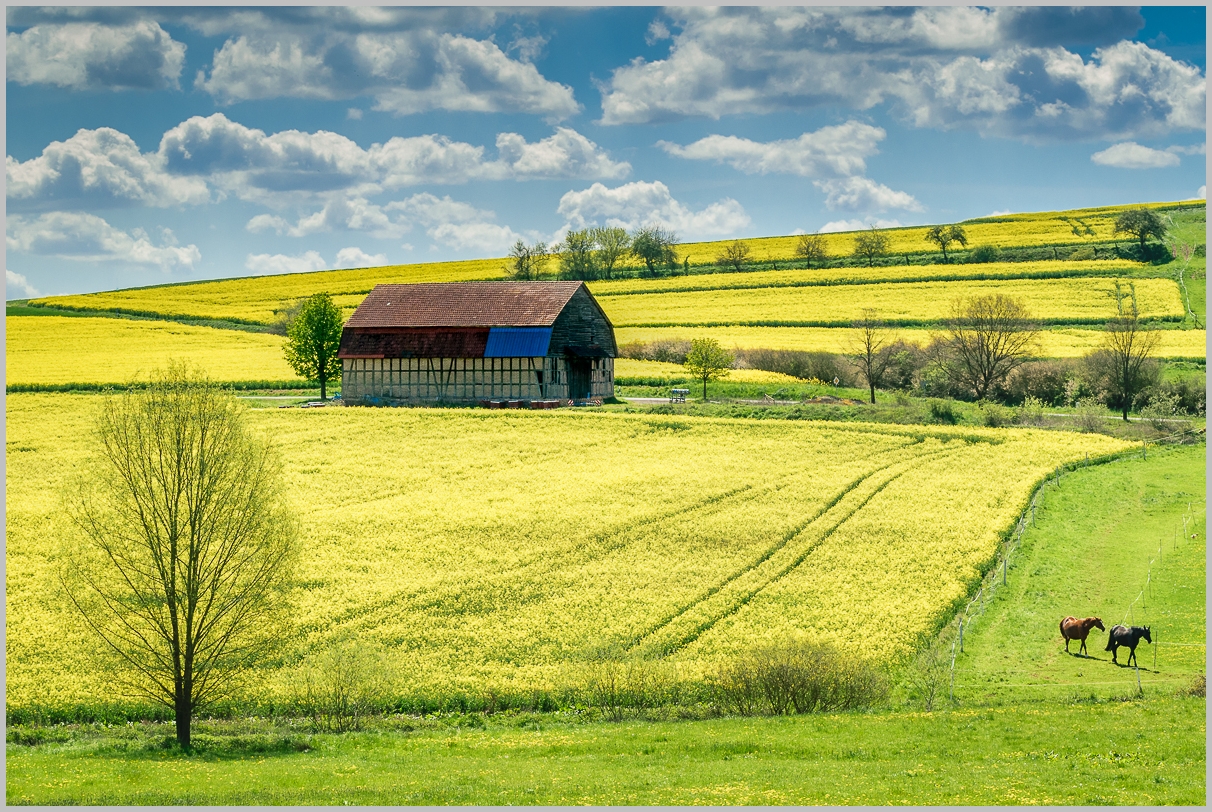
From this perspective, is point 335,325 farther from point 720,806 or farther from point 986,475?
point 720,806

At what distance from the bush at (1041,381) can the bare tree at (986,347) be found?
33.6 inches

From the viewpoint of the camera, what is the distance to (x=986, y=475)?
5209 centimetres

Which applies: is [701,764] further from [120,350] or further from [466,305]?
[120,350]

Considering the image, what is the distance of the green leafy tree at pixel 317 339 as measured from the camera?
7612 centimetres

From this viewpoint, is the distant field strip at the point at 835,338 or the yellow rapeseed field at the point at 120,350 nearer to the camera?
the yellow rapeseed field at the point at 120,350

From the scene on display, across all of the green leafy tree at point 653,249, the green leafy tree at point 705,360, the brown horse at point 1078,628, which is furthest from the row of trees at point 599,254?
the brown horse at point 1078,628

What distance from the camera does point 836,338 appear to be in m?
91.3

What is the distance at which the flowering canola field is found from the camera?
32.7 m

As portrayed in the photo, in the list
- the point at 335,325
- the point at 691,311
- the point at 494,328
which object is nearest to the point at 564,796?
the point at 494,328

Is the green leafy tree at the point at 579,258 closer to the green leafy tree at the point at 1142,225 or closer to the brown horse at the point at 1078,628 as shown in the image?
the green leafy tree at the point at 1142,225

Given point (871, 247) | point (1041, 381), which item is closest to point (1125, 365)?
point (1041, 381)

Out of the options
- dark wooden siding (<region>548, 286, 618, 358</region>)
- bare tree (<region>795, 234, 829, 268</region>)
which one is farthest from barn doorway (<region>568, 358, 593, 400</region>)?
bare tree (<region>795, 234, 829, 268</region>)

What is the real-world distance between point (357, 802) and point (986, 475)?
3893 cm

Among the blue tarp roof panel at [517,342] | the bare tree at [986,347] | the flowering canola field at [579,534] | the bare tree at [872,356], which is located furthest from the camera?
the bare tree at [986,347]
